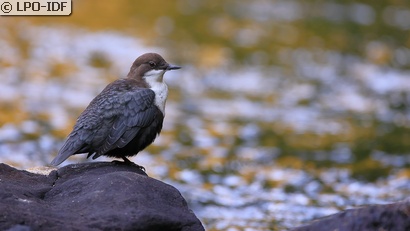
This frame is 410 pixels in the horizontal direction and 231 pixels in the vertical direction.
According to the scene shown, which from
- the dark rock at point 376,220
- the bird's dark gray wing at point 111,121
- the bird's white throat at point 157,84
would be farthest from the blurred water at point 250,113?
the dark rock at point 376,220

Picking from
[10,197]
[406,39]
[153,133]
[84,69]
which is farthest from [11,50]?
[10,197]

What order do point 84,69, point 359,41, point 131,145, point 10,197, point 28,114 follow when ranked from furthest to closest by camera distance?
1. point 359,41
2. point 84,69
3. point 28,114
4. point 131,145
5. point 10,197

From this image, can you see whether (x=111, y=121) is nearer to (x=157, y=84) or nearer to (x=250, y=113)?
(x=157, y=84)

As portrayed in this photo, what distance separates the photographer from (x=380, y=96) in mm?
13023

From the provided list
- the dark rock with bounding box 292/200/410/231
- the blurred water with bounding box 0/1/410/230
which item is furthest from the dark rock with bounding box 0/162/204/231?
the blurred water with bounding box 0/1/410/230

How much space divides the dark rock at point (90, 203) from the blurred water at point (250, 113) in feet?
9.28

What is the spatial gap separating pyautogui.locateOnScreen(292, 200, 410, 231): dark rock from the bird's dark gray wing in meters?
1.91

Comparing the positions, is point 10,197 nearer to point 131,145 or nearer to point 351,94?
point 131,145

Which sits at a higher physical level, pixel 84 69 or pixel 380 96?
pixel 84 69

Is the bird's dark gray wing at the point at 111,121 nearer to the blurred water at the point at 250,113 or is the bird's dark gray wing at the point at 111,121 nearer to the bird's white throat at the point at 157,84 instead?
the bird's white throat at the point at 157,84

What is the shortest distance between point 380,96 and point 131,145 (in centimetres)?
803

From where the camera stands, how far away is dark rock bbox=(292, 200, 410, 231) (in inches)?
166

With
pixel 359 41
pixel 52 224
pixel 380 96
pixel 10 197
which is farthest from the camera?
pixel 359 41

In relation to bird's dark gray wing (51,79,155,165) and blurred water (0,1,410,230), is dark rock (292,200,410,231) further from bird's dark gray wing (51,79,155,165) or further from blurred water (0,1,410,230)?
blurred water (0,1,410,230)
